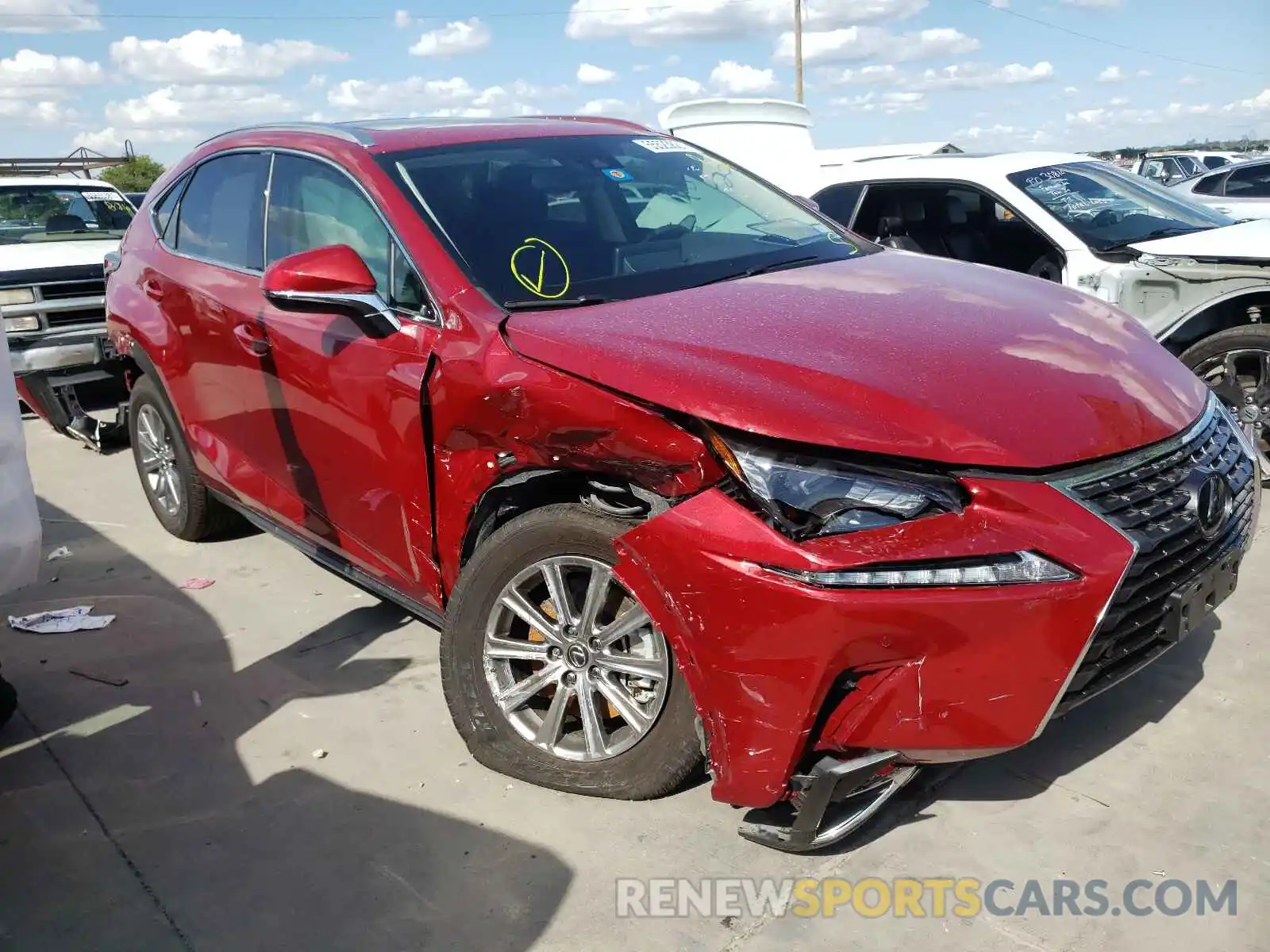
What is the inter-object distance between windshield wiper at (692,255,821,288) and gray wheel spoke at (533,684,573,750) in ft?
4.05

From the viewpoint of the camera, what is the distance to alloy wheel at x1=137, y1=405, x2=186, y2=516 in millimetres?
5129

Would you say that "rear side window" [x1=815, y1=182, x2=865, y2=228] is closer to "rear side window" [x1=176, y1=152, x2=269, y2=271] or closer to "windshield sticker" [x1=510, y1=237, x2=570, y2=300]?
"rear side window" [x1=176, y1=152, x2=269, y2=271]

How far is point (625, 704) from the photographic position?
280 cm

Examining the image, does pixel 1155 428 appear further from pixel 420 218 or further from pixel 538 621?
pixel 420 218

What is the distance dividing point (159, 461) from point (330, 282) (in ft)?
8.75

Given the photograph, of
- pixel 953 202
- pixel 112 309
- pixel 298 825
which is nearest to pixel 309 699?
pixel 298 825

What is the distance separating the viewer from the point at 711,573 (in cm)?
232

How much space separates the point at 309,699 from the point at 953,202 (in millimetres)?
4755

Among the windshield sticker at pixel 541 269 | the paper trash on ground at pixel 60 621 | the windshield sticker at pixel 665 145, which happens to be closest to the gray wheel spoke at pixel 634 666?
the windshield sticker at pixel 541 269

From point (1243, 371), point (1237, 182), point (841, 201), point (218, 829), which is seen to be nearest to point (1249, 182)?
point (1237, 182)

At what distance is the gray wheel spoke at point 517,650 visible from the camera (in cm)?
294

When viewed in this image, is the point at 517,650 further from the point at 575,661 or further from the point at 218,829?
the point at 218,829

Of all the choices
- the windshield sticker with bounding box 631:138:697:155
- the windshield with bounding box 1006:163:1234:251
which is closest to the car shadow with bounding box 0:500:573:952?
the windshield sticker with bounding box 631:138:697:155

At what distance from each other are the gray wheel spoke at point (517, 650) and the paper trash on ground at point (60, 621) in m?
2.25
